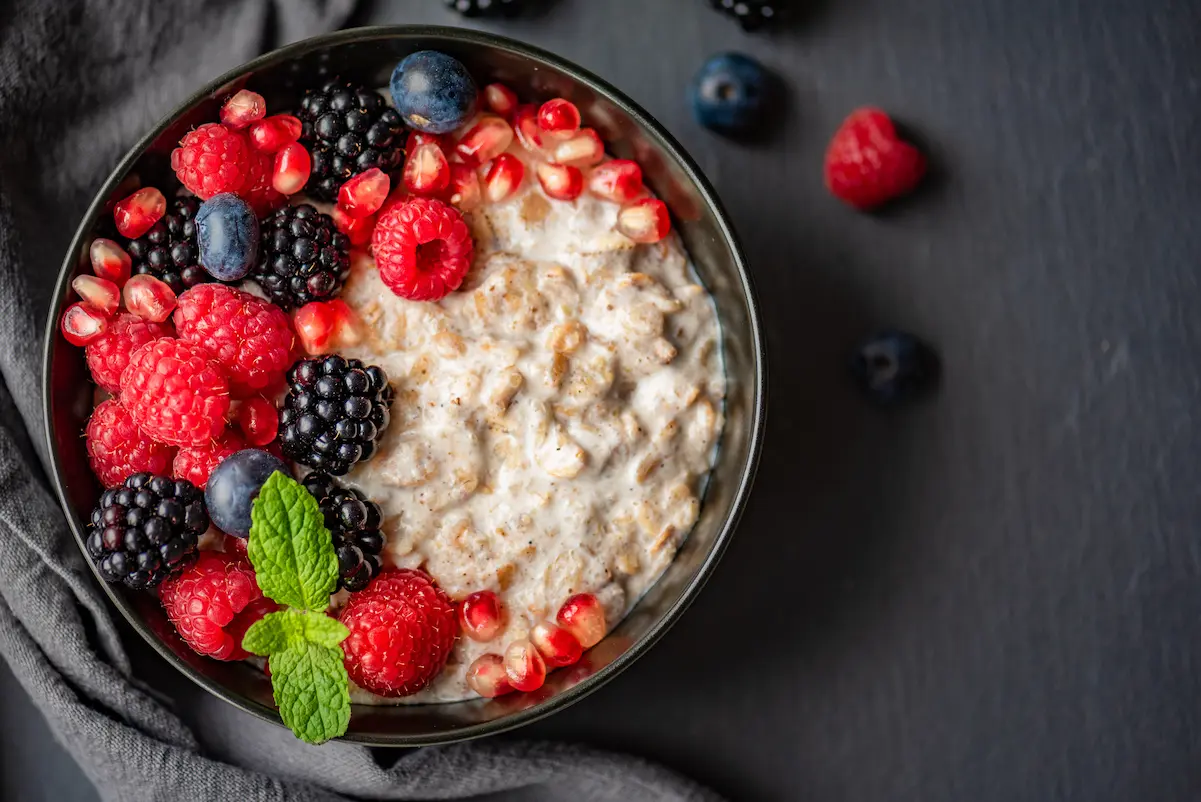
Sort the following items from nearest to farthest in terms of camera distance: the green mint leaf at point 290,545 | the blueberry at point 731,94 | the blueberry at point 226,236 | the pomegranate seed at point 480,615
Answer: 1. the green mint leaf at point 290,545
2. the blueberry at point 226,236
3. the pomegranate seed at point 480,615
4. the blueberry at point 731,94

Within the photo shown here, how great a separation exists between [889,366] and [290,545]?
4.78ft

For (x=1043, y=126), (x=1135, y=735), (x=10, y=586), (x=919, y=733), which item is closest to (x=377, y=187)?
(x=10, y=586)

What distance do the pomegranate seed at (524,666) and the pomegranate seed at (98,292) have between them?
1076 millimetres

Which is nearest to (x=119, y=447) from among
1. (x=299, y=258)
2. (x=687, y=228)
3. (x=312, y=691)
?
(x=299, y=258)

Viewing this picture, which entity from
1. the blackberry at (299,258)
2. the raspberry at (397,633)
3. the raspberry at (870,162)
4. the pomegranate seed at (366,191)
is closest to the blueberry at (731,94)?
the raspberry at (870,162)

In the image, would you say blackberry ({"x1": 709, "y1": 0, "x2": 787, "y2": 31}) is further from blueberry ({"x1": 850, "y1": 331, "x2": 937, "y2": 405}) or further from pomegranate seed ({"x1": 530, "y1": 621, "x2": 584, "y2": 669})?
pomegranate seed ({"x1": 530, "y1": 621, "x2": 584, "y2": 669})

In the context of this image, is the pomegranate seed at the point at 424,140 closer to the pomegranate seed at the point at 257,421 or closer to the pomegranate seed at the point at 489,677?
the pomegranate seed at the point at 257,421

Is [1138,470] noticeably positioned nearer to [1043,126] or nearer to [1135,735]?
[1135,735]

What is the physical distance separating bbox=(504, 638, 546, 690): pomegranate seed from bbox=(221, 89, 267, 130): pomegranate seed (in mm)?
1226

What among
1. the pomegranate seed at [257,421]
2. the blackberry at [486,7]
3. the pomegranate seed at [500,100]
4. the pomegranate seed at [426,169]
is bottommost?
the pomegranate seed at [257,421]

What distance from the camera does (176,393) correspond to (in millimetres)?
1858

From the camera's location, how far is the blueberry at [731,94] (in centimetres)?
245

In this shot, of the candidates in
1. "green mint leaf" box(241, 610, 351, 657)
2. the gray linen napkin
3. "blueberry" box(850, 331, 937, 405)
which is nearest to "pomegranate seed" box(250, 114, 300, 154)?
the gray linen napkin

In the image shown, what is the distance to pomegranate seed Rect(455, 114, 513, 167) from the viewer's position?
218 centimetres
